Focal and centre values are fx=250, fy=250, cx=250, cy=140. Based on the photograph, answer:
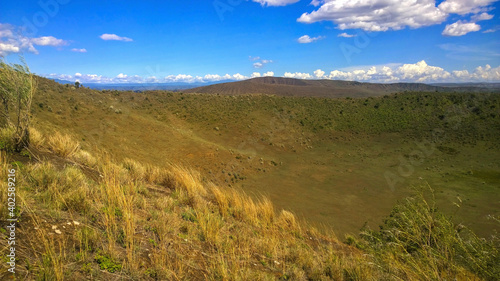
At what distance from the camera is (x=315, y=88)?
116 metres

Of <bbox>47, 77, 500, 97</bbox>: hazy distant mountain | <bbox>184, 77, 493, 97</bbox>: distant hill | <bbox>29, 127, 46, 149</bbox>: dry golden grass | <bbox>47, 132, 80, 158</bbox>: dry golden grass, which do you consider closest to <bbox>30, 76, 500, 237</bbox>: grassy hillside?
<bbox>47, 132, 80, 158</bbox>: dry golden grass

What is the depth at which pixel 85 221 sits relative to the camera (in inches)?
126

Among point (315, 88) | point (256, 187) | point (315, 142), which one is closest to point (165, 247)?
point (256, 187)

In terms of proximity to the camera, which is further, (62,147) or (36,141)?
(62,147)

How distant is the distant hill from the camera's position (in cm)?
10119

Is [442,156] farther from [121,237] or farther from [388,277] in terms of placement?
[121,237]

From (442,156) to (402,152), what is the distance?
344 cm

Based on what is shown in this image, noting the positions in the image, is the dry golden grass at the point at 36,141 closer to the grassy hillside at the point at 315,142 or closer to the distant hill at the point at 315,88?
the grassy hillside at the point at 315,142

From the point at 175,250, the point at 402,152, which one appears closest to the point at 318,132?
the point at 402,152

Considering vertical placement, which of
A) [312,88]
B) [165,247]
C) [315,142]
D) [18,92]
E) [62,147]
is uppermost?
[312,88]

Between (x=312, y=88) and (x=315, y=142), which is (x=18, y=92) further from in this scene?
(x=312, y=88)

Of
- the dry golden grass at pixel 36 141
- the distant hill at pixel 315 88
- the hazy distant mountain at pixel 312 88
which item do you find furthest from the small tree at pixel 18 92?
the distant hill at pixel 315 88

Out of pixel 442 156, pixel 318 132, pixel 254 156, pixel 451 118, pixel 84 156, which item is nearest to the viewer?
pixel 84 156

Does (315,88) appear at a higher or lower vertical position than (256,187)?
higher
